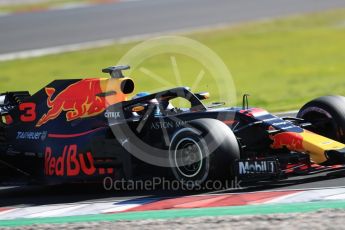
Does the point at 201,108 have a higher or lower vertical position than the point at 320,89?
lower

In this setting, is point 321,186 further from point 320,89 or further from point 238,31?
point 238,31

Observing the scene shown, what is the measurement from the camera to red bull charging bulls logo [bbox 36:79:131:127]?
36.6 feet

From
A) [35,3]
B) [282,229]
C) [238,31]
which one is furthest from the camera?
[35,3]

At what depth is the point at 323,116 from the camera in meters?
11.2

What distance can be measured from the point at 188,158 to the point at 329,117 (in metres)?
2.30

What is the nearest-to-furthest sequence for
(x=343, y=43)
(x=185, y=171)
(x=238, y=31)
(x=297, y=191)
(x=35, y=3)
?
(x=297, y=191) < (x=185, y=171) < (x=343, y=43) < (x=238, y=31) < (x=35, y=3)

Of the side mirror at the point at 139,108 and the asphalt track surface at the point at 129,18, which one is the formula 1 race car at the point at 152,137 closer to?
the side mirror at the point at 139,108

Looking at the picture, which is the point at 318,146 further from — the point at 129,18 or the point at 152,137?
the point at 129,18

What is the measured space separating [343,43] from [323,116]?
784 inches

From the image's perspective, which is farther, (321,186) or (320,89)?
(320,89)

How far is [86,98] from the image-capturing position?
11242mm

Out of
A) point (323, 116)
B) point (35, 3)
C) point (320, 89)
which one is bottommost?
point (323, 116)

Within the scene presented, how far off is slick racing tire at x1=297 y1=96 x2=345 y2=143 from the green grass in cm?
818

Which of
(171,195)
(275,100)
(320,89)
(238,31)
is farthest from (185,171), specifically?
(238,31)
